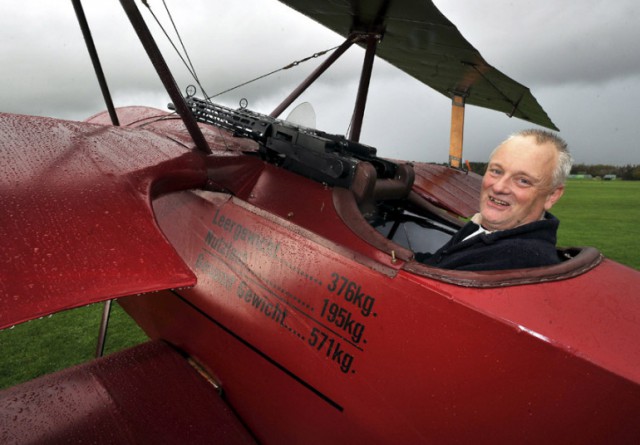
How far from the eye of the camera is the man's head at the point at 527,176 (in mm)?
1485

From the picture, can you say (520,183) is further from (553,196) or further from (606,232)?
(606,232)

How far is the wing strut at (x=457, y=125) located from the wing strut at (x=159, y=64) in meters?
5.60

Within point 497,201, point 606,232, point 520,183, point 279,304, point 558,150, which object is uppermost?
point 558,150

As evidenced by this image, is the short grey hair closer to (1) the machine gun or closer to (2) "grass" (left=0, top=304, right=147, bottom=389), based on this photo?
(1) the machine gun

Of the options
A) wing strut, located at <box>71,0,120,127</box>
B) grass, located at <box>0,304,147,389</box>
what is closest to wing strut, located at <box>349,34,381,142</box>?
wing strut, located at <box>71,0,120,127</box>

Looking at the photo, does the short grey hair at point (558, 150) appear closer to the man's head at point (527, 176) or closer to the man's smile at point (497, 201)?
the man's head at point (527, 176)

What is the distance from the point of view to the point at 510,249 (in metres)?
1.34


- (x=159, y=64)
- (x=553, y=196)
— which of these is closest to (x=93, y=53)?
(x=159, y=64)

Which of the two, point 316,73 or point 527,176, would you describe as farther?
point 316,73

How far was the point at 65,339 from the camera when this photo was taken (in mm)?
3914

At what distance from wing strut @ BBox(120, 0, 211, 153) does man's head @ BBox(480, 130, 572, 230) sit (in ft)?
5.11

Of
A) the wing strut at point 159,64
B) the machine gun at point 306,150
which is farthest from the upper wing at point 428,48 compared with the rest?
the wing strut at point 159,64

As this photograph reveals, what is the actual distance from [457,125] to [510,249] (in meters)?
6.12

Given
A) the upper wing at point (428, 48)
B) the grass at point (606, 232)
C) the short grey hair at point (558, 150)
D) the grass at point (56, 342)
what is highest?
the upper wing at point (428, 48)
